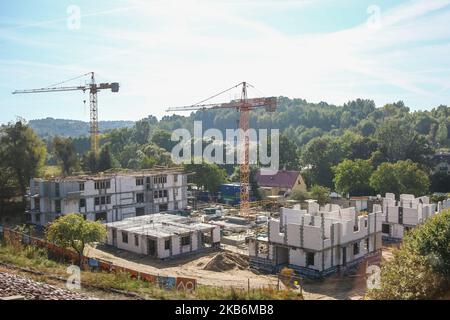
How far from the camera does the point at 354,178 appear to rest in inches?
1993

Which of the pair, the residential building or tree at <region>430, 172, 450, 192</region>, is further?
the residential building

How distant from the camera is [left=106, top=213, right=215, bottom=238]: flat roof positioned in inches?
1212

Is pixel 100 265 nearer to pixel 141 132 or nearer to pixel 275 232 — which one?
pixel 275 232

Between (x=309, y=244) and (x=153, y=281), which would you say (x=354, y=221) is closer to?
(x=309, y=244)

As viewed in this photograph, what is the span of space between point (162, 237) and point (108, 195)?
42.2 feet

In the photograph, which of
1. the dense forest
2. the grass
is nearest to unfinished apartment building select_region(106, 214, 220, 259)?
the grass

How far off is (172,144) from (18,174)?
51.1 m

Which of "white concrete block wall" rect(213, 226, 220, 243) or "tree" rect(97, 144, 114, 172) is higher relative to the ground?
"tree" rect(97, 144, 114, 172)

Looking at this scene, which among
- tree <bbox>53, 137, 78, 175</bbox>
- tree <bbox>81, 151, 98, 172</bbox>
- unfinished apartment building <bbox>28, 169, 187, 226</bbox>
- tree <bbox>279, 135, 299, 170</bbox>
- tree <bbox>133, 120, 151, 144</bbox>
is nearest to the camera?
unfinished apartment building <bbox>28, 169, 187, 226</bbox>

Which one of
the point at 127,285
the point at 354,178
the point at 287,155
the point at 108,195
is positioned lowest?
the point at 127,285

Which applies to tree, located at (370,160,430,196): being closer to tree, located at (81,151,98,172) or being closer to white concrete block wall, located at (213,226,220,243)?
white concrete block wall, located at (213,226,220,243)

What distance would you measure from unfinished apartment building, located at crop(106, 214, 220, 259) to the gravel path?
1415 cm

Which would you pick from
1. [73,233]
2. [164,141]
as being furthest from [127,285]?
[164,141]
